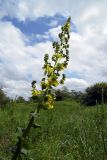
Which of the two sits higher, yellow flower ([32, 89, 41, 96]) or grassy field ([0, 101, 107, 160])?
yellow flower ([32, 89, 41, 96])

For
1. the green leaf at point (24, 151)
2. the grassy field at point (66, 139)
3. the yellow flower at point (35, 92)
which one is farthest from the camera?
the grassy field at point (66, 139)

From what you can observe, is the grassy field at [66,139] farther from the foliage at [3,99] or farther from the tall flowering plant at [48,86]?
the foliage at [3,99]

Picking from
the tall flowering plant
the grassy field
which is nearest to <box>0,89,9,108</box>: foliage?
the grassy field

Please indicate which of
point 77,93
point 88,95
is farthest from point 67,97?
point 88,95

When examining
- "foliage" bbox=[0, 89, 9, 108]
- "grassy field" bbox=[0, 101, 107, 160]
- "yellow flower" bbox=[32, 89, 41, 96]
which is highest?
"foliage" bbox=[0, 89, 9, 108]

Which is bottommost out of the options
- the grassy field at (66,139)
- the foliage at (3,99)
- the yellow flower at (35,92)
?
the grassy field at (66,139)

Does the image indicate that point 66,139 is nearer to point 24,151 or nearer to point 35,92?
point 35,92

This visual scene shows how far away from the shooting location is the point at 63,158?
5.45 m

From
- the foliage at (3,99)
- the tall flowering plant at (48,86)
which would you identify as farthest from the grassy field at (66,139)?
the foliage at (3,99)

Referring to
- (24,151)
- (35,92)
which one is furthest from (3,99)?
(24,151)

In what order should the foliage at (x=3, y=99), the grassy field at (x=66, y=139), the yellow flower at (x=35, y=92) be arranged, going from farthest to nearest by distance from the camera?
the foliage at (x=3, y=99) < the grassy field at (x=66, y=139) < the yellow flower at (x=35, y=92)

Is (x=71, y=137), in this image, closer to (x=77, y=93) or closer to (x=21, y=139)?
(x=21, y=139)

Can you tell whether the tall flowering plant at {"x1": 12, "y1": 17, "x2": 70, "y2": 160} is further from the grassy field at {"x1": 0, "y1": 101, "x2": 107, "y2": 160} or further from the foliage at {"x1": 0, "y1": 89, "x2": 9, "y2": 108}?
the foliage at {"x1": 0, "y1": 89, "x2": 9, "y2": 108}

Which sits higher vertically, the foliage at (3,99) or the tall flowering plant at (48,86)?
the foliage at (3,99)
